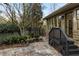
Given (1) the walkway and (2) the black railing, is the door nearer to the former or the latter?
(2) the black railing

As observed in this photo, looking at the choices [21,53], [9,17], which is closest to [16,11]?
[9,17]

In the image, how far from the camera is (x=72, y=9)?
5.95m

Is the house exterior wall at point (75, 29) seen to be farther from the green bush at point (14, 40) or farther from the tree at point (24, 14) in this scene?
the green bush at point (14, 40)

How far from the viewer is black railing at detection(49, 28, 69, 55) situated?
5.29 meters

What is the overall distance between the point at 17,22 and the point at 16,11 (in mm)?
327

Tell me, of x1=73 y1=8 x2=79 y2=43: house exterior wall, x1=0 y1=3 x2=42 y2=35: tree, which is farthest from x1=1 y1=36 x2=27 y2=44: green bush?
x1=73 y1=8 x2=79 y2=43: house exterior wall

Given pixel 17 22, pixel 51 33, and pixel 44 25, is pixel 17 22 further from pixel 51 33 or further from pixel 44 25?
pixel 51 33

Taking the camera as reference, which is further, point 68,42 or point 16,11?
point 16,11

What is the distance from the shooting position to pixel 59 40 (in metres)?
5.84

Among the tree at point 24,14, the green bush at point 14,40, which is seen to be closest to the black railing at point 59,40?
the tree at point 24,14

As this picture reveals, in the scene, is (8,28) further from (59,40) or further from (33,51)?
(59,40)

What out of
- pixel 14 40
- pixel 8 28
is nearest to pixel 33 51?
pixel 14 40

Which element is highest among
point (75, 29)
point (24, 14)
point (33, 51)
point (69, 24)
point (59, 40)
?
point (24, 14)

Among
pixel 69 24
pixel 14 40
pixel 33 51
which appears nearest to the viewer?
pixel 33 51
